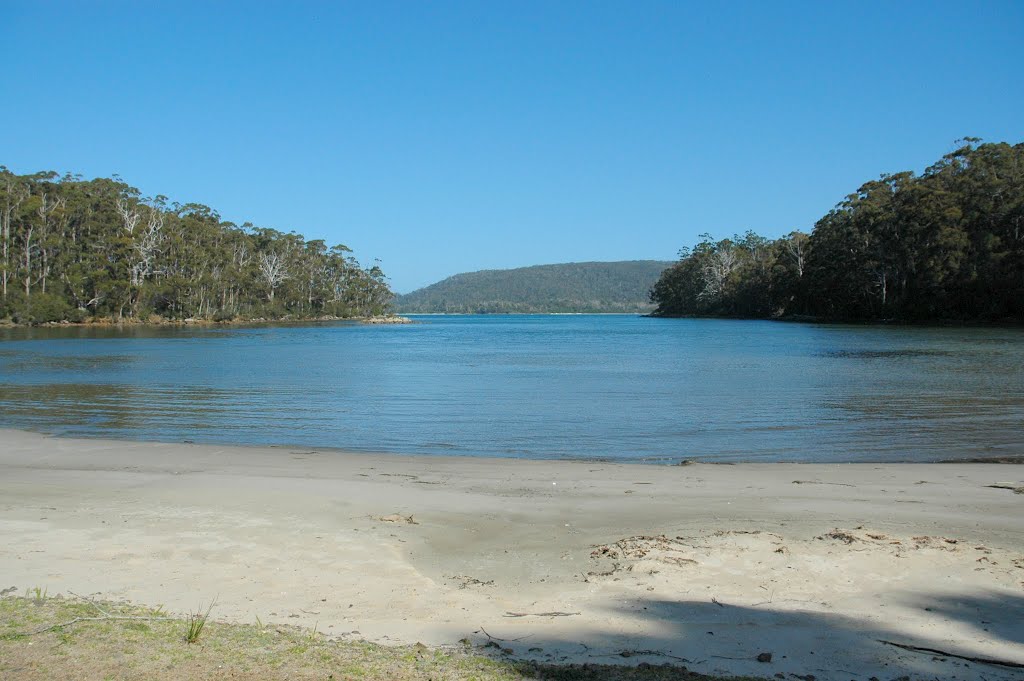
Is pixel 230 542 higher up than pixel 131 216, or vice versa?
pixel 131 216

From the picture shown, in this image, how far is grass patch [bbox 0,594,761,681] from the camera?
3537 mm

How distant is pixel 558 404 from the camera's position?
18844 mm

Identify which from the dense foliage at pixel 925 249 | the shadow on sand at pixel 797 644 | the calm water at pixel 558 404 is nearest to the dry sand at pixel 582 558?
the shadow on sand at pixel 797 644

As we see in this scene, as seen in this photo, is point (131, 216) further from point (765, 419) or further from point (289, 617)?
point (289, 617)

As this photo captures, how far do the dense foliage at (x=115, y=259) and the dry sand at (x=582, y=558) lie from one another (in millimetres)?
74062

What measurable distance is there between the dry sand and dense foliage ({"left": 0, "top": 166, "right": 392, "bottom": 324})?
7406 centimetres

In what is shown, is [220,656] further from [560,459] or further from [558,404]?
[558,404]

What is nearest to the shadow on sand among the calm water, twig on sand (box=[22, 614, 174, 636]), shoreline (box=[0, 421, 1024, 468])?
twig on sand (box=[22, 614, 174, 636])

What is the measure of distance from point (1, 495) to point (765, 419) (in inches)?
512

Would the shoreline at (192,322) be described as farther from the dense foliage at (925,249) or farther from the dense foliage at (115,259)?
the dense foliage at (925,249)

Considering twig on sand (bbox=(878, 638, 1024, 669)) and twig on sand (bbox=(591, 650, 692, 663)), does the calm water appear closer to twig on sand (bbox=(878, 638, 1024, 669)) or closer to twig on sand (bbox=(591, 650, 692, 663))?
twig on sand (bbox=(878, 638, 1024, 669))

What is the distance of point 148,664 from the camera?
3607mm

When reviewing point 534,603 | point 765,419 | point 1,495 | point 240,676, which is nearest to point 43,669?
point 240,676

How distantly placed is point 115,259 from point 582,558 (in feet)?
280
